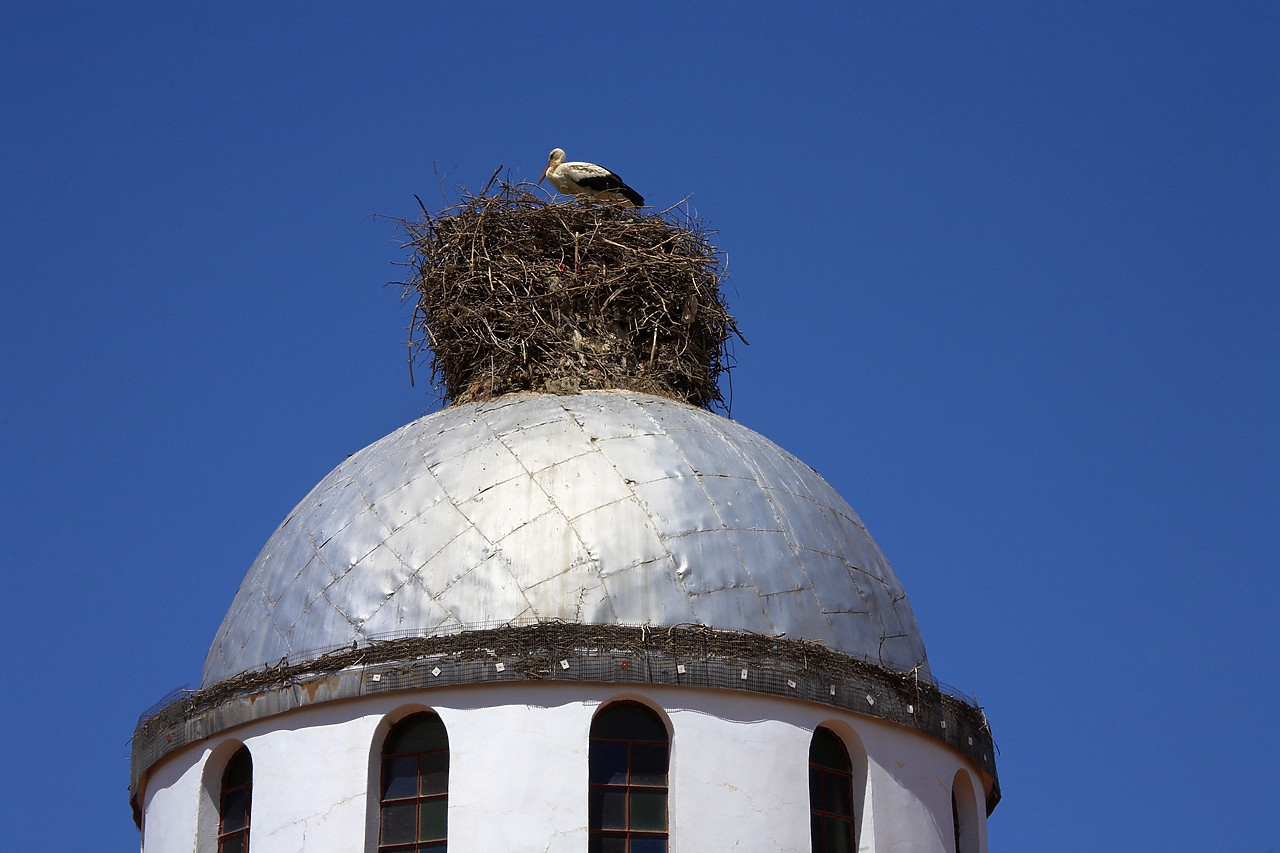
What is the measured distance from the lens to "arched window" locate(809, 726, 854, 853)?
2114 centimetres

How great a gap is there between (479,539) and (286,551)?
2478mm

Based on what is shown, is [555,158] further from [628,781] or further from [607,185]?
[628,781]

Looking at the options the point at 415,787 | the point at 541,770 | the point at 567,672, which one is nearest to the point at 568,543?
the point at 567,672

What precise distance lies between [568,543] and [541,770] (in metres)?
2.38

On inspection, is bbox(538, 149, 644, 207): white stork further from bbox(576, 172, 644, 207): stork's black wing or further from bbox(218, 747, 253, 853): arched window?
bbox(218, 747, 253, 853): arched window

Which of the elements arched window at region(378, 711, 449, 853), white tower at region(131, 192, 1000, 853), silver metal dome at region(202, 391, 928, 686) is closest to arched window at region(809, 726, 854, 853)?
white tower at region(131, 192, 1000, 853)

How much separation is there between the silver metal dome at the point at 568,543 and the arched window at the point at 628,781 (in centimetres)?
99

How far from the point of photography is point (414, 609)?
21500 mm

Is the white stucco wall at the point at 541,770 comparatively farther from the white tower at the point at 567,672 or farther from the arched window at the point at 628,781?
the arched window at the point at 628,781

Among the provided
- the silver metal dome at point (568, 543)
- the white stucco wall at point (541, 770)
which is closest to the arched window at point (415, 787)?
A: the white stucco wall at point (541, 770)

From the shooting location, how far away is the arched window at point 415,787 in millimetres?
20609

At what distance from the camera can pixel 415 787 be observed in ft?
68.1

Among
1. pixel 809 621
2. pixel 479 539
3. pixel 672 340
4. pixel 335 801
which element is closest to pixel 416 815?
→ pixel 335 801

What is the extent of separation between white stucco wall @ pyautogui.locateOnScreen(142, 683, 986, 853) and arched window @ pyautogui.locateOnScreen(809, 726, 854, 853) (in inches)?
6.1
